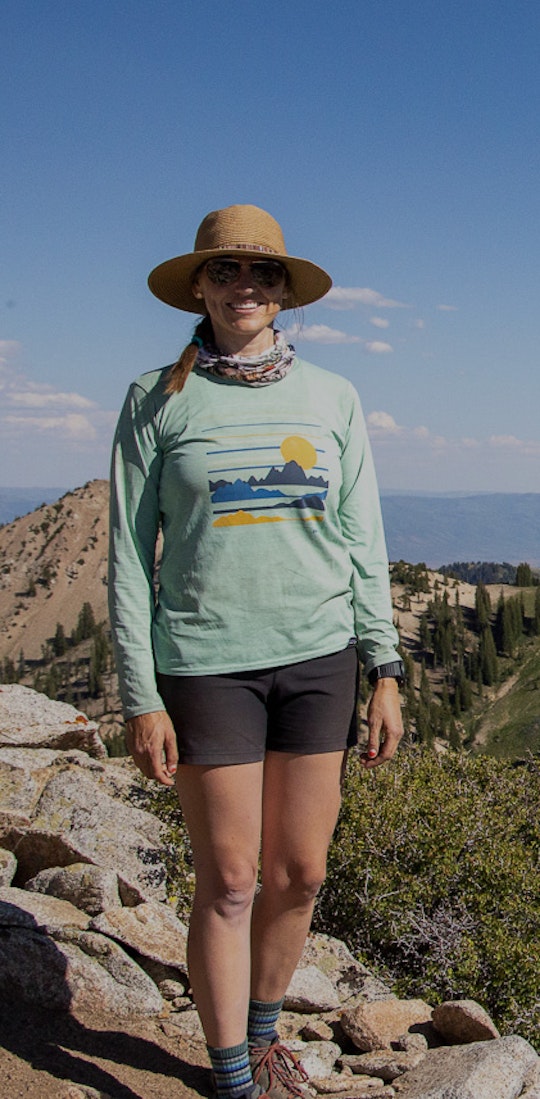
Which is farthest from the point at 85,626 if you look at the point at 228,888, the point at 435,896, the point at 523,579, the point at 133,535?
the point at 228,888

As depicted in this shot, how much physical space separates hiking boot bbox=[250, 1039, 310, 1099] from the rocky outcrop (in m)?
0.42

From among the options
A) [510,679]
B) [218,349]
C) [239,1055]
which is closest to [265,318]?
[218,349]

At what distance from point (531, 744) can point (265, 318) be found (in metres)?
112

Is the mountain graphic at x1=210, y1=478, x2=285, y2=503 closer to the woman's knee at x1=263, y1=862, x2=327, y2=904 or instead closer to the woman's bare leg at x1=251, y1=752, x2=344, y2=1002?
the woman's bare leg at x1=251, y1=752, x2=344, y2=1002

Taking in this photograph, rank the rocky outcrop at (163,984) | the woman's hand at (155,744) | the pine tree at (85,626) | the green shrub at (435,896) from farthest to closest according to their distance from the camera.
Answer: the pine tree at (85,626) < the green shrub at (435,896) < the rocky outcrop at (163,984) < the woman's hand at (155,744)

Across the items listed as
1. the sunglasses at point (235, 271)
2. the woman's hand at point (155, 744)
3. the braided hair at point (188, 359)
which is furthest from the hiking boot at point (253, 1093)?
the sunglasses at point (235, 271)

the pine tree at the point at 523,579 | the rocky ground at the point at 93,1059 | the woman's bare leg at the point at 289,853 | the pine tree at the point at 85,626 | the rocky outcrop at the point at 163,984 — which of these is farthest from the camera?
the pine tree at the point at 523,579

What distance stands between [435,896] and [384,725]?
33.6 ft

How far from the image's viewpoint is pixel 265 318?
404cm

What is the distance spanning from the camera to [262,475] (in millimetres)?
Answer: 3793

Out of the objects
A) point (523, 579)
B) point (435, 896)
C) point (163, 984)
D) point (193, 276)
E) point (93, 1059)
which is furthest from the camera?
point (523, 579)

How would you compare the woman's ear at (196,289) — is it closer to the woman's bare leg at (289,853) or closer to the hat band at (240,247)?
the hat band at (240,247)

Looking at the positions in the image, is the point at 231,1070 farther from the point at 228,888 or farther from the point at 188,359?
the point at 188,359

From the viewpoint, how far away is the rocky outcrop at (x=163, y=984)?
469cm
